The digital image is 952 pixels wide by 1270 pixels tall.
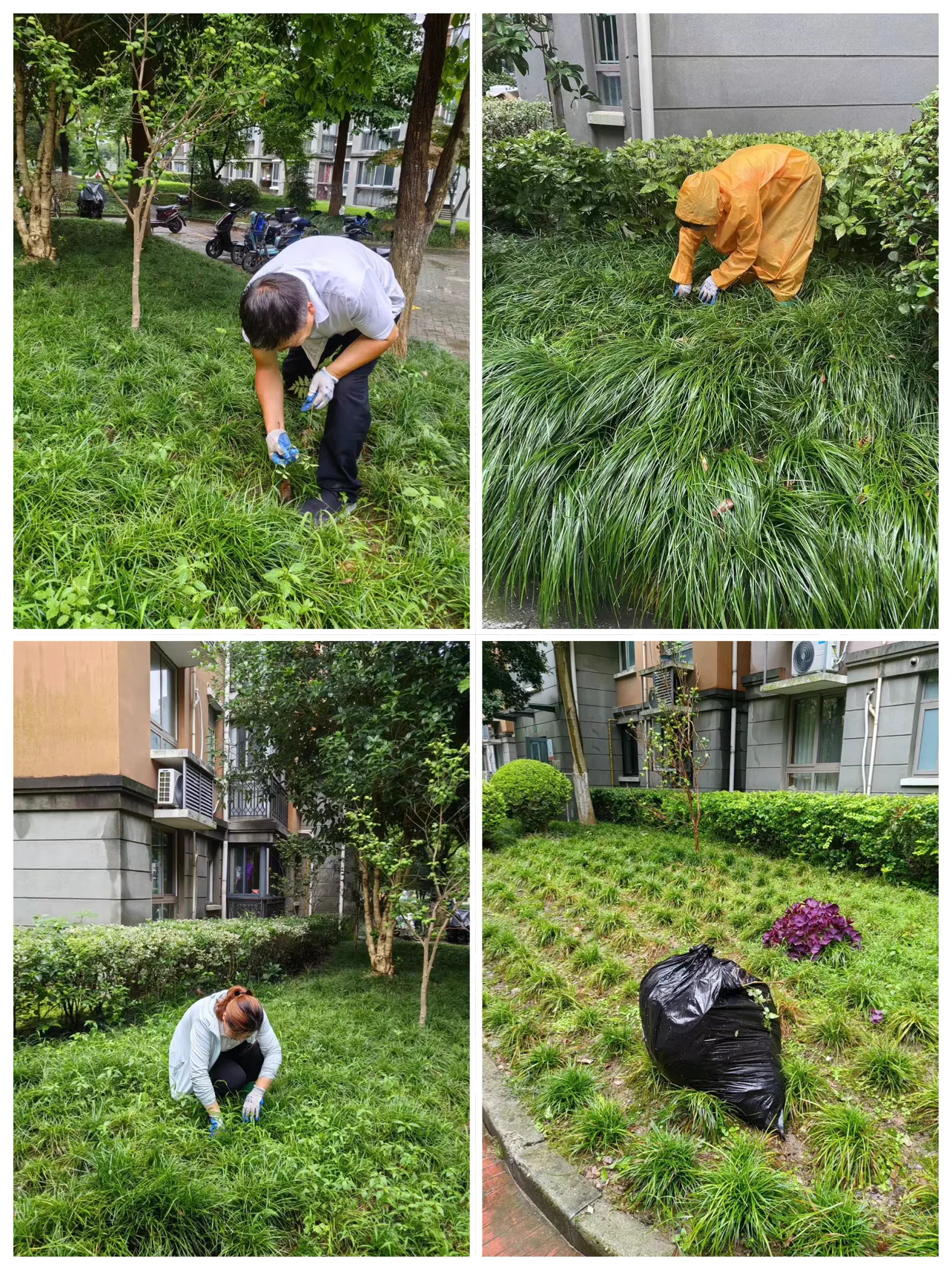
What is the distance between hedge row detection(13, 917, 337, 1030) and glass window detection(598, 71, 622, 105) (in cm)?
684

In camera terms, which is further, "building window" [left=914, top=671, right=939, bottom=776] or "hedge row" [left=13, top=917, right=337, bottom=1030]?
"building window" [left=914, top=671, right=939, bottom=776]

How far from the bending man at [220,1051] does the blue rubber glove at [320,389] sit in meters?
2.37

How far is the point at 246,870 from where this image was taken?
286 inches

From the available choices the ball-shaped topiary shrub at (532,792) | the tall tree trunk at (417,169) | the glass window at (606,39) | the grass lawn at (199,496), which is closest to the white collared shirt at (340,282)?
the grass lawn at (199,496)

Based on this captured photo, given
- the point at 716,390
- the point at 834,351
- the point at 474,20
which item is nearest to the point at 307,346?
the point at 474,20

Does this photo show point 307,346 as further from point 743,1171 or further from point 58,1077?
point 743,1171

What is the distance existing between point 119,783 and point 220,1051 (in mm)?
1781

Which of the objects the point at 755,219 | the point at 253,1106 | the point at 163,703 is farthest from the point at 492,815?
the point at 755,219

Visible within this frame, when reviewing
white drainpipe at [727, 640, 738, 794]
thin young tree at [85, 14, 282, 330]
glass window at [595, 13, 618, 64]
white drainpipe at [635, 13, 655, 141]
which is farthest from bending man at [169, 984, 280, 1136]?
glass window at [595, 13, 618, 64]

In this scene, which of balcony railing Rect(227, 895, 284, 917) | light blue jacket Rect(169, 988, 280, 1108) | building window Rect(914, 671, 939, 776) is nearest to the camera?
light blue jacket Rect(169, 988, 280, 1108)

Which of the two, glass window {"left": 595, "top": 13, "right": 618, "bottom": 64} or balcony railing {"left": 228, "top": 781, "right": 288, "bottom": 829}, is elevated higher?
glass window {"left": 595, "top": 13, "right": 618, "bottom": 64}

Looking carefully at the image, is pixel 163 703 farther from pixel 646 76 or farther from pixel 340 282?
pixel 646 76

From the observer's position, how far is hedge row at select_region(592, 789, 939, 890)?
4.04 meters

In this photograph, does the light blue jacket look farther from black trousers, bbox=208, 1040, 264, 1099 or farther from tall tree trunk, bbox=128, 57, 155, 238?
tall tree trunk, bbox=128, 57, 155, 238
